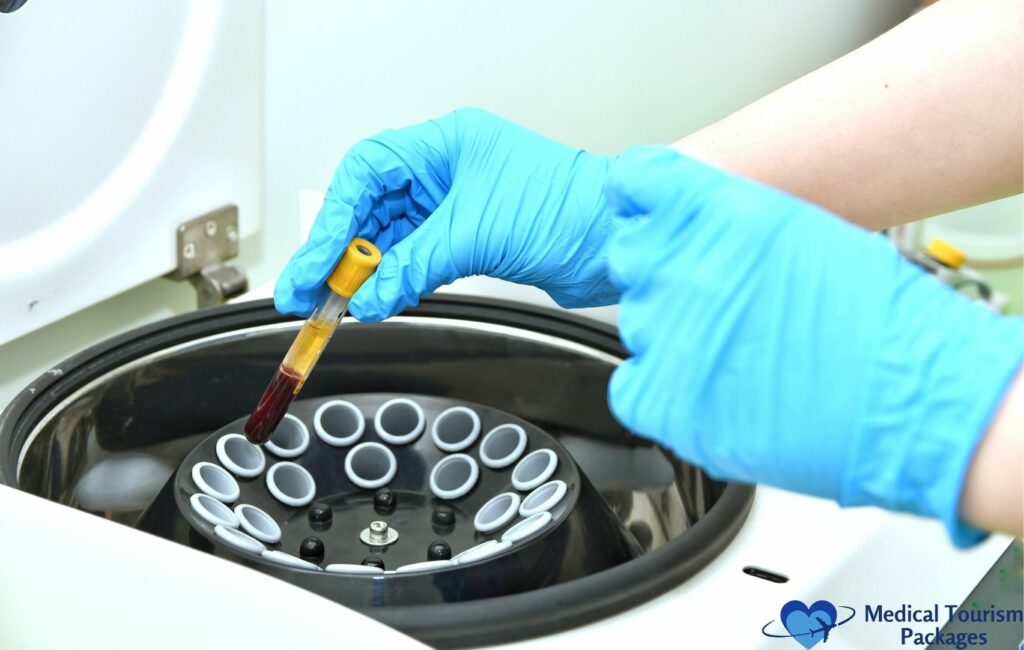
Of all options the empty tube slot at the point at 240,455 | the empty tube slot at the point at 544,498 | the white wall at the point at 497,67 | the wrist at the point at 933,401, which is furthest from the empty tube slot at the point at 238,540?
the white wall at the point at 497,67

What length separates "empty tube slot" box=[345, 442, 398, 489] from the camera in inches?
38.6

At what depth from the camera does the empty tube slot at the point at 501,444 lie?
0.97 metres

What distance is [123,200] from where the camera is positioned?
1.05 m

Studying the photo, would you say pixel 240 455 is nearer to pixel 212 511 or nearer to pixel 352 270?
pixel 212 511

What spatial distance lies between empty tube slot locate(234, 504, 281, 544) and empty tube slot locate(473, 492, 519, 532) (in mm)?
165

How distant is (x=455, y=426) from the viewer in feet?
3.31

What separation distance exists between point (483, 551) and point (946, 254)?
4.75ft

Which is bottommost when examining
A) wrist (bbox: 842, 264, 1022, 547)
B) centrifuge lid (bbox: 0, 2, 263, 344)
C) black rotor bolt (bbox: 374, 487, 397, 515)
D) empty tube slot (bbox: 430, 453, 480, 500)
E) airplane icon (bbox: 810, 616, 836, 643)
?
black rotor bolt (bbox: 374, 487, 397, 515)

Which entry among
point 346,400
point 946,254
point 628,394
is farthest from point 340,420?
point 946,254

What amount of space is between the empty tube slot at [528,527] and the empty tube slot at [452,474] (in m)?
0.12

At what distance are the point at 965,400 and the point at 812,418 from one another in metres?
0.06

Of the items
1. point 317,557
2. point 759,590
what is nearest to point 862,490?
point 759,590

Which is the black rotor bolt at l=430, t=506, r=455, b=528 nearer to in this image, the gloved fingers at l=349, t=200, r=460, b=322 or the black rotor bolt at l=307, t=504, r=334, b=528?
the black rotor bolt at l=307, t=504, r=334, b=528

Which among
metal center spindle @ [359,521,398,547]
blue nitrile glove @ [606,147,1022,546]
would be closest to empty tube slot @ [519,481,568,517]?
metal center spindle @ [359,521,398,547]
